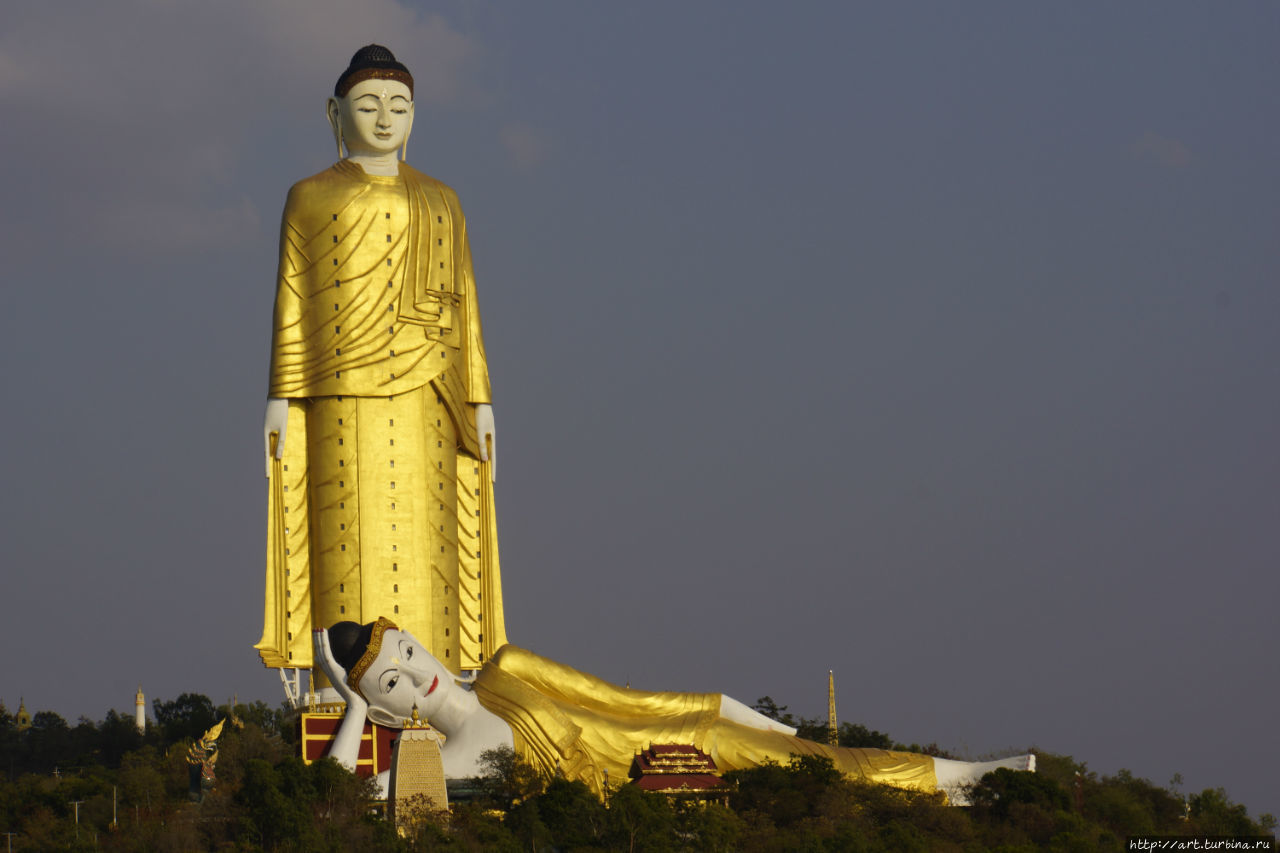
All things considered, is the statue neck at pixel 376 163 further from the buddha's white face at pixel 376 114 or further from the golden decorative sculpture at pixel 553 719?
the golden decorative sculpture at pixel 553 719

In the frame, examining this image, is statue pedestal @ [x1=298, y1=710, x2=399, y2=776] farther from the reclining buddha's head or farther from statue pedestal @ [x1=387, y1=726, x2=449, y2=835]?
statue pedestal @ [x1=387, y1=726, x2=449, y2=835]

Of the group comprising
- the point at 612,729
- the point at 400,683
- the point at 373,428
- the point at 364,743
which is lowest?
the point at 364,743

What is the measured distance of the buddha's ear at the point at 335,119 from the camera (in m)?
27.7

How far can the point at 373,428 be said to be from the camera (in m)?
26.8

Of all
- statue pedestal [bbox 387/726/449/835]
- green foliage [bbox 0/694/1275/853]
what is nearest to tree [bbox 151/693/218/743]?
green foliage [bbox 0/694/1275/853]

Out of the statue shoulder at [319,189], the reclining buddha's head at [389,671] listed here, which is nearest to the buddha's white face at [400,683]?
the reclining buddha's head at [389,671]

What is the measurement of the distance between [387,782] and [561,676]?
10.3 ft

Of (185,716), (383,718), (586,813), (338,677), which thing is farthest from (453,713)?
(185,716)

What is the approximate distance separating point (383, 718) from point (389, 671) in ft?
2.21

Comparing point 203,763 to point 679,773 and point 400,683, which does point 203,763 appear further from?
point 679,773

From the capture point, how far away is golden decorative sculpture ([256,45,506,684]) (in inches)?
1047

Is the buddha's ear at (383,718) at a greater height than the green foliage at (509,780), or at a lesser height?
greater

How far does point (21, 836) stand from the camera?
24641mm

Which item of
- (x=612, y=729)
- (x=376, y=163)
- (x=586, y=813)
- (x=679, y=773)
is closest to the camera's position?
(x=586, y=813)
